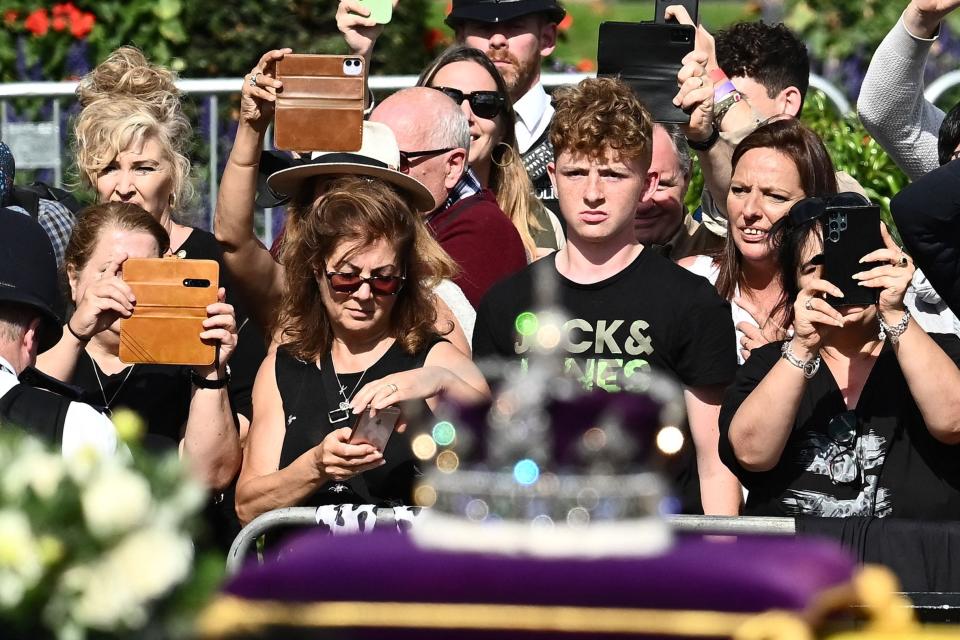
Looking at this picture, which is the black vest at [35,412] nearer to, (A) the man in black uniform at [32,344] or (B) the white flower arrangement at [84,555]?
(A) the man in black uniform at [32,344]

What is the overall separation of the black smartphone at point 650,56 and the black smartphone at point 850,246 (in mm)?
1306

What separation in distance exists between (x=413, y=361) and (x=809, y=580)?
2580mm

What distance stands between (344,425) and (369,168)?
0.90 m

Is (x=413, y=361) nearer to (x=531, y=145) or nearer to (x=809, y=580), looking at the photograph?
(x=531, y=145)

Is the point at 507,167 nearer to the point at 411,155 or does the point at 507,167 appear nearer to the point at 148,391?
the point at 411,155

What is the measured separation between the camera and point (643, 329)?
4.45m

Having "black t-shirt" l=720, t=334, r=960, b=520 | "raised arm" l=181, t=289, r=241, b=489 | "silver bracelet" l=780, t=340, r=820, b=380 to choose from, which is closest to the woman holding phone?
"raised arm" l=181, t=289, r=241, b=489

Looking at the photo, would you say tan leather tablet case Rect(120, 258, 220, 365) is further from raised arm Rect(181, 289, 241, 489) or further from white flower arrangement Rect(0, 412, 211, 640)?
white flower arrangement Rect(0, 412, 211, 640)

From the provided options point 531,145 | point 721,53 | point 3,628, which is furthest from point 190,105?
point 3,628

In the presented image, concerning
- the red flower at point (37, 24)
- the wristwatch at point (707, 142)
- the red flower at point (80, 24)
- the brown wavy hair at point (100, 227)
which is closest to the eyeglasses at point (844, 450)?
the wristwatch at point (707, 142)

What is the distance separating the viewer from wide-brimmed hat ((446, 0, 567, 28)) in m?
6.50

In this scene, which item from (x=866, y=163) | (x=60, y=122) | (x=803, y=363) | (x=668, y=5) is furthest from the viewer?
(x=60, y=122)

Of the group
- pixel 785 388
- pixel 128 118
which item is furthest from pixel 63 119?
pixel 785 388

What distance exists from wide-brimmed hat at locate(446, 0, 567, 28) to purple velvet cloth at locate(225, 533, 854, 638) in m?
4.61
